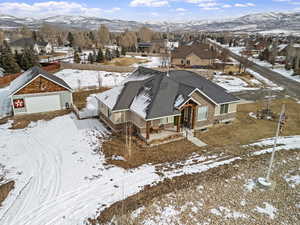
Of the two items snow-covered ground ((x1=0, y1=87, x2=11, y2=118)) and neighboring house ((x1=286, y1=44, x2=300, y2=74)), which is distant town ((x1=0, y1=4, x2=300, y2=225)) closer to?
snow-covered ground ((x1=0, y1=87, x2=11, y2=118))

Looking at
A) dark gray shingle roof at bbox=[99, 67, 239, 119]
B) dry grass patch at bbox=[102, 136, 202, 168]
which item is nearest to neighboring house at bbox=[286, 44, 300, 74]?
dark gray shingle roof at bbox=[99, 67, 239, 119]

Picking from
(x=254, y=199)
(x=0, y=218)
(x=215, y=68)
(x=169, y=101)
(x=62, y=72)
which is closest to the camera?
(x=0, y=218)

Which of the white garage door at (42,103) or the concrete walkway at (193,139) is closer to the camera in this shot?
the concrete walkway at (193,139)

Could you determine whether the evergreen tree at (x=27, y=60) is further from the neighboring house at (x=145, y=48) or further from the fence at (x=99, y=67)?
the neighboring house at (x=145, y=48)

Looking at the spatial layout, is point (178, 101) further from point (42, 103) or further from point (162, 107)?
point (42, 103)

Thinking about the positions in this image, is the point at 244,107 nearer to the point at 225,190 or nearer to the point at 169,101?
the point at 169,101

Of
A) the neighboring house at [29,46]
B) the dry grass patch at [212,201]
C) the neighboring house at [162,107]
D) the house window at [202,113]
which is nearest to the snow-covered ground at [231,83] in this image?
the neighboring house at [162,107]

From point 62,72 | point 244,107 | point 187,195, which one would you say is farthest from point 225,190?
point 62,72

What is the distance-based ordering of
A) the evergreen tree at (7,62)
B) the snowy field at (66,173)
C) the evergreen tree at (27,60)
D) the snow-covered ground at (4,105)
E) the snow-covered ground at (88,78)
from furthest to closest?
the evergreen tree at (27,60) → the evergreen tree at (7,62) → the snow-covered ground at (88,78) → the snow-covered ground at (4,105) → the snowy field at (66,173)
